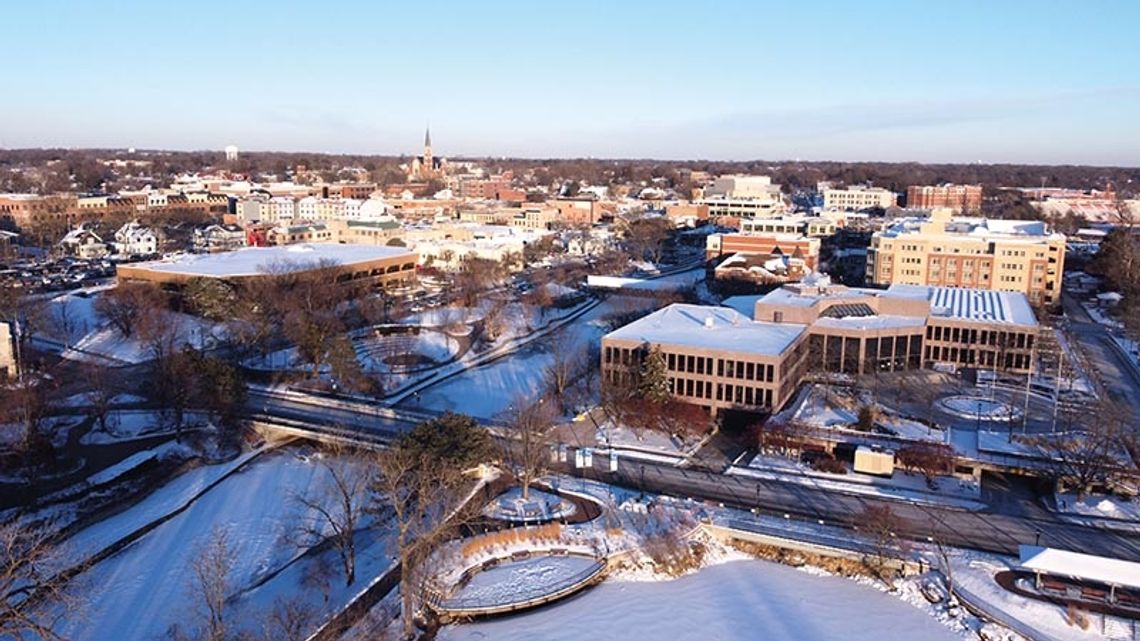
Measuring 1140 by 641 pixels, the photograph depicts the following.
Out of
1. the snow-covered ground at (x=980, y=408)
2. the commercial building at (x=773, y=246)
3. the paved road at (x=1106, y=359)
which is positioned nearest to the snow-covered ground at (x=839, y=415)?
the snow-covered ground at (x=980, y=408)

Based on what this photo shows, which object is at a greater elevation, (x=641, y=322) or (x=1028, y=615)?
(x=641, y=322)

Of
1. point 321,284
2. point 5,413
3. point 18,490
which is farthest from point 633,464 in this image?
point 321,284

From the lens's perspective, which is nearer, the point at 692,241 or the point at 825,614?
the point at 825,614

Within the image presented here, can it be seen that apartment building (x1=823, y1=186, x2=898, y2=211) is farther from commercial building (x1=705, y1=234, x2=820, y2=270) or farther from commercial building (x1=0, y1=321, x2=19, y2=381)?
commercial building (x1=0, y1=321, x2=19, y2=381)

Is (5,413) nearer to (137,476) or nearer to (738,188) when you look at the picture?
(137,476)

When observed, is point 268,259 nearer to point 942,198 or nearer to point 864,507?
point 864,507
